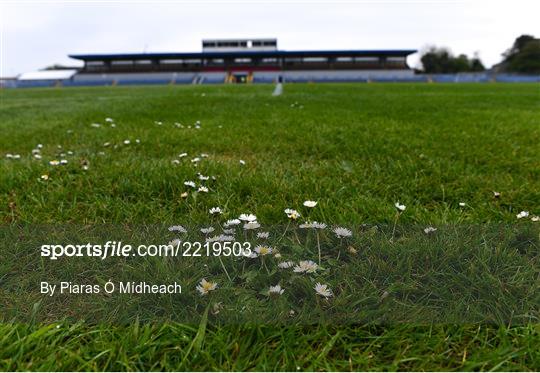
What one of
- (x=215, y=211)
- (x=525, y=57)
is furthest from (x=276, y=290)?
(x=525, y=57)

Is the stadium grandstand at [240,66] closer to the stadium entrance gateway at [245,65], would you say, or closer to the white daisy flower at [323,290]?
the stadium entrance gateway at [245,65]

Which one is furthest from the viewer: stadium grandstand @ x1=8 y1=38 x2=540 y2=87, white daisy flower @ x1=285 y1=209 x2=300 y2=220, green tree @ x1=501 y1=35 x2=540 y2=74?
green tree @ x1=501 y1=35 x2=540 y2=74

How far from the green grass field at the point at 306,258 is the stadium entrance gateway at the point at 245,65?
58038 millimetres

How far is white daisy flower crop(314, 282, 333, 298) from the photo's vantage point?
49.9 inches

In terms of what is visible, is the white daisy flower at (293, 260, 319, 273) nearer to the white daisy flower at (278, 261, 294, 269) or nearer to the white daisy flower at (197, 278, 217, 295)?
the white daisy flower at (278, 261, 294, 269)

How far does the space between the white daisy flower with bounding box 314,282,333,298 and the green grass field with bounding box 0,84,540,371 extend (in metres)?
0.03

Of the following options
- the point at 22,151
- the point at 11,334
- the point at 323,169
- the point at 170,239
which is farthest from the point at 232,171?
the point at 22,151

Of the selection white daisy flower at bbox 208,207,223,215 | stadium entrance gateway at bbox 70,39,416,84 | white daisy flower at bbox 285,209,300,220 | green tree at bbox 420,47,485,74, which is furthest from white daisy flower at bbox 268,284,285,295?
green tree at bbox 420,47,485,74

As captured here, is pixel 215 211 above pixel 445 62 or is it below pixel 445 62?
below

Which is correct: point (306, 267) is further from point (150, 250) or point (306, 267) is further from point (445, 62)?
point (445, 62)

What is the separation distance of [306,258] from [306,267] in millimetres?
172

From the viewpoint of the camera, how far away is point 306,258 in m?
1.56

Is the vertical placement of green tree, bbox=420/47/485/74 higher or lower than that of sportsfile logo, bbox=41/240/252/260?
higher

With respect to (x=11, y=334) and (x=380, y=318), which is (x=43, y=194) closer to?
(x=11, y=334)
